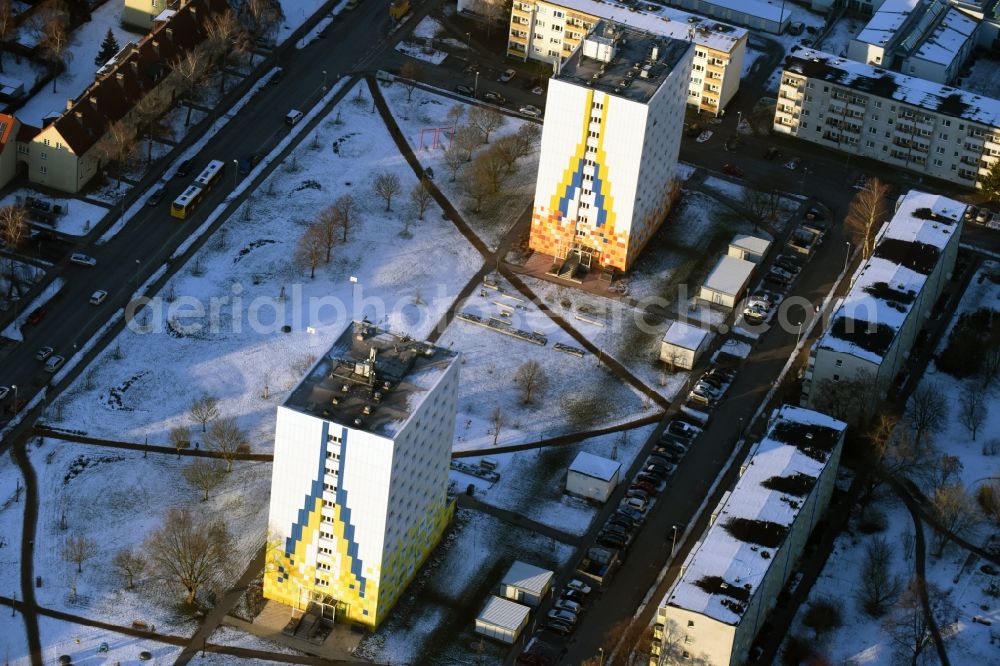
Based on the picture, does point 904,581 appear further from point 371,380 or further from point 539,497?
point 371,380

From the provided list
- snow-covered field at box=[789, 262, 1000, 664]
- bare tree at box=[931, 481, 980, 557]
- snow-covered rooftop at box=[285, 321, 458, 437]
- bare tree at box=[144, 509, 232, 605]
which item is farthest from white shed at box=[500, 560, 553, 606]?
bare tree at box=[931, 481, 980, 557]

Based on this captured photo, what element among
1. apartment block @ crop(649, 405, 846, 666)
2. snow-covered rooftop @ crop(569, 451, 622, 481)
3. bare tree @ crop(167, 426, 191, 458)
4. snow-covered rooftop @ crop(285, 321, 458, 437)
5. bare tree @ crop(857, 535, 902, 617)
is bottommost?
bare tree @ crop(167, 426, 191, 458)

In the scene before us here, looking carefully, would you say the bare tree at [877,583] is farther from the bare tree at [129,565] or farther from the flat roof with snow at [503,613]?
the bare tree at [129,565]

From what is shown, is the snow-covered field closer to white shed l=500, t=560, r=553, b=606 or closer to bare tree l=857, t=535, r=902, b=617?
bare tree l=857, t=535, r=902, b=617

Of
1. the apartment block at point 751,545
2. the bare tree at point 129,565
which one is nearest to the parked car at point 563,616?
the apartment block at point 751,545

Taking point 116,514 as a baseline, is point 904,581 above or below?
above

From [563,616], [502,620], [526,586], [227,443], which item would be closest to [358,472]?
[502,620]
